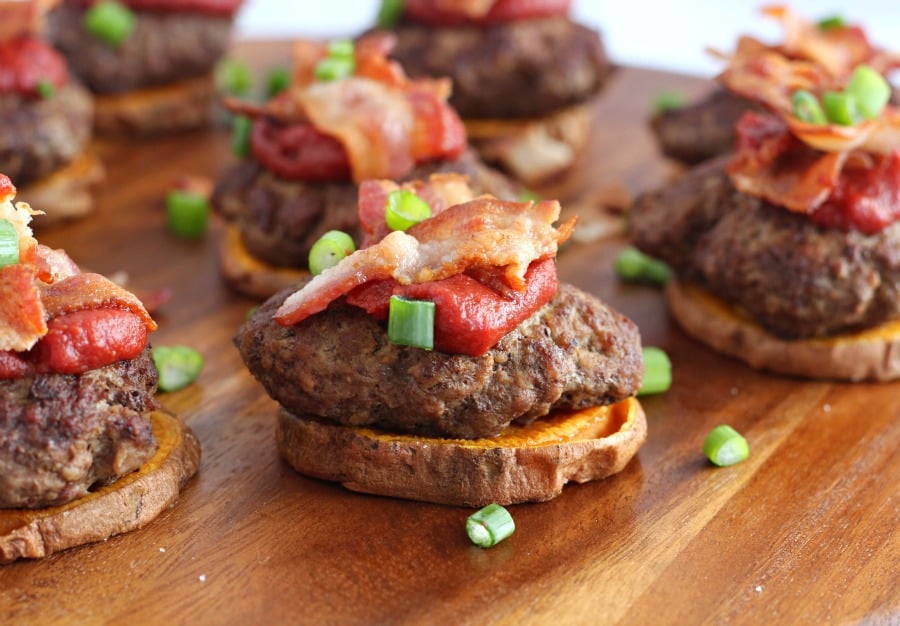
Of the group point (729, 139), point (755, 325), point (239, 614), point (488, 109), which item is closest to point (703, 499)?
point (755, 325)

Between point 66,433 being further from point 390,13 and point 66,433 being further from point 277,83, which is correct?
point 390,13

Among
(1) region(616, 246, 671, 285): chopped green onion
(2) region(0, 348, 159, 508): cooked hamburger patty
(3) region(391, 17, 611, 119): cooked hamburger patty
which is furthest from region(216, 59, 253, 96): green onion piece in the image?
(2) region(0, 348, 159, 508): cooked hamburger patty

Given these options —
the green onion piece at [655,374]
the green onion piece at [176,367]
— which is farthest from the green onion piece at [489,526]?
the green onion piece at [176,367]

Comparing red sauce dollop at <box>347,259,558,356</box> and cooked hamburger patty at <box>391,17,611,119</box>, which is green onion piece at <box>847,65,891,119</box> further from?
cooked hamburger patty at <box>391,17,611,119</box>

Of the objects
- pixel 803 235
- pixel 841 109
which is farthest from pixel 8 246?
pixel 841 109

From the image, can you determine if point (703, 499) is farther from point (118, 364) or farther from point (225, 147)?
point (225, 147)
